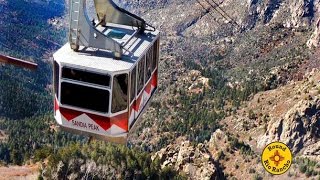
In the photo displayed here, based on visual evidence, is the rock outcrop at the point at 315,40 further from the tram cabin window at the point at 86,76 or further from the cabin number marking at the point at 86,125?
the tram cabin window at the point at 86,76

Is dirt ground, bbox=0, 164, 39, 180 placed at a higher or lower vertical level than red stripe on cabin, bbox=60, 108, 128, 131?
lower

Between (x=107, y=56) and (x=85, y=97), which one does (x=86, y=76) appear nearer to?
(x=85, y=97)

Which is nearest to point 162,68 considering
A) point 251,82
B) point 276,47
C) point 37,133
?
point 276,47

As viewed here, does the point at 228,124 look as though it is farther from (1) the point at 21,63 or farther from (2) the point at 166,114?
(1) the point at 21,63

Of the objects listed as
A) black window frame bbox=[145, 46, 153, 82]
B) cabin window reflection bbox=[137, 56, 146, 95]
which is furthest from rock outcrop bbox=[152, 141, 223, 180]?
cabin window reflection bbox=[137, 56, 146, 95]

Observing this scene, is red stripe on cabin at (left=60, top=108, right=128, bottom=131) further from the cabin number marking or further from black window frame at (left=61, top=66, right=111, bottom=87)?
black window frame at (left=61, top=66, right=111, bottom=87)

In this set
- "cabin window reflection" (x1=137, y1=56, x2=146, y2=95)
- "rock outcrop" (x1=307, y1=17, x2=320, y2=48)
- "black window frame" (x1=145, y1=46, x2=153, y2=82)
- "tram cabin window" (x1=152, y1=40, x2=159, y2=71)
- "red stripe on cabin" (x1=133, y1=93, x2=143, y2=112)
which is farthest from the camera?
"rock outcrop" (x1=307, y1=17, x2=320, y2=48)

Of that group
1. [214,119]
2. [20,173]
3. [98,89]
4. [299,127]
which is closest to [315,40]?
[214,119]
